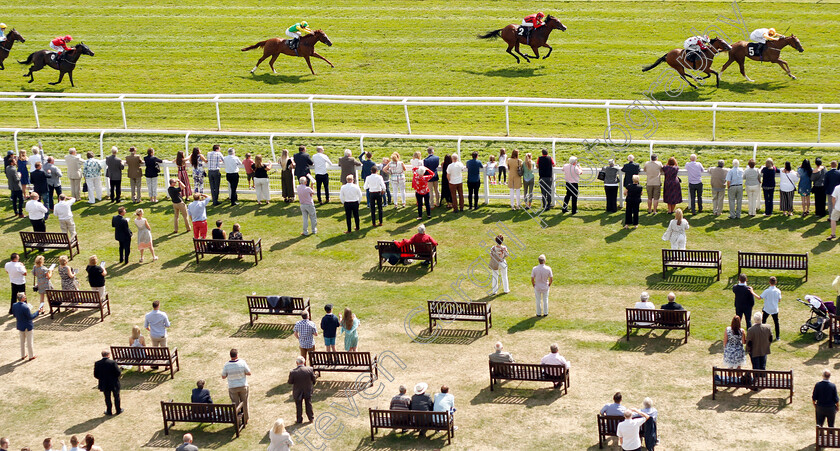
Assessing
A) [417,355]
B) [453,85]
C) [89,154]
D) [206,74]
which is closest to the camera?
[417,355]

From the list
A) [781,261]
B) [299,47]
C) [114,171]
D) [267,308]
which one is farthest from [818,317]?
[299,47]

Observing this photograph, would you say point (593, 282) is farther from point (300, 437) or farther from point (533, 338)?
point (300, 437)

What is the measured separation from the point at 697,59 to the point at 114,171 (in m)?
17.7

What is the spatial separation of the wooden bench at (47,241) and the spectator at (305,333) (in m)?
7.66

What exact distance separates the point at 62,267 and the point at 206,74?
17118 millimetres

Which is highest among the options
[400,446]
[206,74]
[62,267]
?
[206,74]

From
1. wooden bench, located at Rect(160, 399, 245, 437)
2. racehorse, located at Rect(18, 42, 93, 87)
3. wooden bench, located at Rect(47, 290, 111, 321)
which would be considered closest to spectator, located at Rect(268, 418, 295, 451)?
wooden bench, located at Rect(160, 399, 245, 437)

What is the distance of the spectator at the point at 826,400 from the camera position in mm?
14576

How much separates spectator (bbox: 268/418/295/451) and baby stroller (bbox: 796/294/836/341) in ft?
29.0

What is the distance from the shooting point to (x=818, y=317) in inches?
701

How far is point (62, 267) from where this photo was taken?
2012 cm

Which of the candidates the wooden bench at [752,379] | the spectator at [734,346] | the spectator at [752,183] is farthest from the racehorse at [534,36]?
the wooden bench at [752,379]

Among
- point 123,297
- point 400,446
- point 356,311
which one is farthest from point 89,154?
point 400,446

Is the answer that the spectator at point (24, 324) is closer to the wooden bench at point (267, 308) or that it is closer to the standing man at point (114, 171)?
the wooden bench at point (267, 308)
